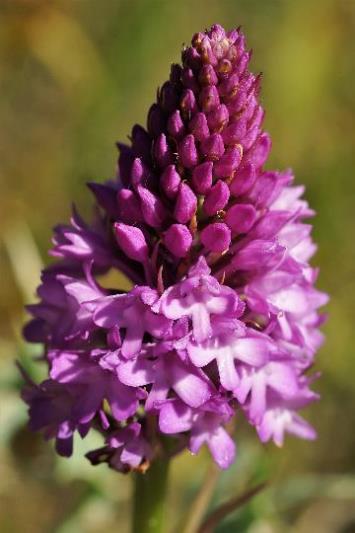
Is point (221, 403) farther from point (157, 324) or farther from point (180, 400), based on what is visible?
point (157, 324)

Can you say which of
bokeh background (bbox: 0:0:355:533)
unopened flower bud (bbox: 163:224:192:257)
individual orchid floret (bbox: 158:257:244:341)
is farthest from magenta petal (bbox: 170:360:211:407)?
bokeh background (bbox: 0:0:355:533)

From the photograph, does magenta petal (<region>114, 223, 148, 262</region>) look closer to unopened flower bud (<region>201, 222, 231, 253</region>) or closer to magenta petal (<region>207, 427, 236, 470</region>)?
unopened flower bud (<region>201, 222, 231, 253</region>)

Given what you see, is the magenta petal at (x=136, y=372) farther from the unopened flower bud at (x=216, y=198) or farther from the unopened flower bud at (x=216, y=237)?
the unopened flower bud at (x=216, y=198)

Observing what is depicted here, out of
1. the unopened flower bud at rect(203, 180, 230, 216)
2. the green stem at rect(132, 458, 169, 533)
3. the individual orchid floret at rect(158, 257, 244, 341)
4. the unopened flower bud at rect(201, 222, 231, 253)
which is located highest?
the unopened flower bud at rect(203, 180, 230, 216)

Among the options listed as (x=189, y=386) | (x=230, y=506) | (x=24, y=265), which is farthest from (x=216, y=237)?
(x=24, y=265)

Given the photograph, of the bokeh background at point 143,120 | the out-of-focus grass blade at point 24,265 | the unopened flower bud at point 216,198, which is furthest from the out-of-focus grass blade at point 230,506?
the bokeh background at point 143,120

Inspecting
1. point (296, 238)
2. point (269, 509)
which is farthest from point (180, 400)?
point (269, 509)

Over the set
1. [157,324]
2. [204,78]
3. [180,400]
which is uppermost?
[204,78]
